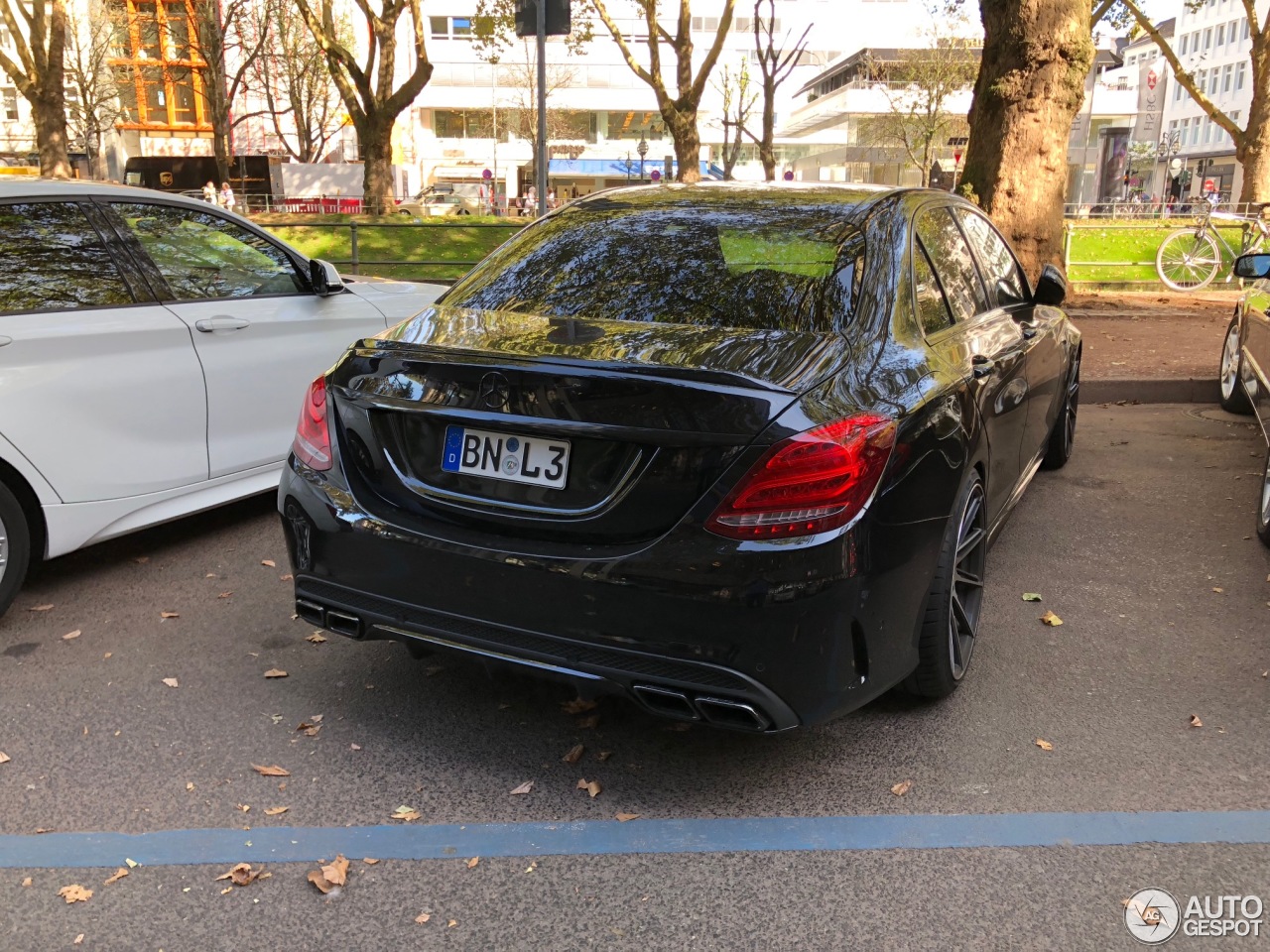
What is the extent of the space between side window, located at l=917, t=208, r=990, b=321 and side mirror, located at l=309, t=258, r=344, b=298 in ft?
9.54

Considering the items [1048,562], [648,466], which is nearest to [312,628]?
[648,466]

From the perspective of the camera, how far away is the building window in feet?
157

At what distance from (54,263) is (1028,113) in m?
9.45

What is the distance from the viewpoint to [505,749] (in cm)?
312

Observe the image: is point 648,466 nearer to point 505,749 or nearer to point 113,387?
point 505,749

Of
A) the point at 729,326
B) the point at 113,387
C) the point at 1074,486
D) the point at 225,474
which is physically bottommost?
the point at 1074,486

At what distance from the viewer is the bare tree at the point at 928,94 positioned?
51.2m

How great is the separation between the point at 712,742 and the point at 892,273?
60.6 inches

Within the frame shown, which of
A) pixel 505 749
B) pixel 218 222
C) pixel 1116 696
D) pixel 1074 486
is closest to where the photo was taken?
pixel 505 749

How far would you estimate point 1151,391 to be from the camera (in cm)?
844

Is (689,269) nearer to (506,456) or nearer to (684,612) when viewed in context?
(506,456)

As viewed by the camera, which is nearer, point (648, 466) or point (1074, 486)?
point (648, 466)

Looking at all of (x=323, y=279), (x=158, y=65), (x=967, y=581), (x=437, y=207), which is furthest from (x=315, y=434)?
(x=158, y=65)

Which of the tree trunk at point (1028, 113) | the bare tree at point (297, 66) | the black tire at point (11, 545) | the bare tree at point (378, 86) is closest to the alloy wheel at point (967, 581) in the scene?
the black tire at point (11, 545)
